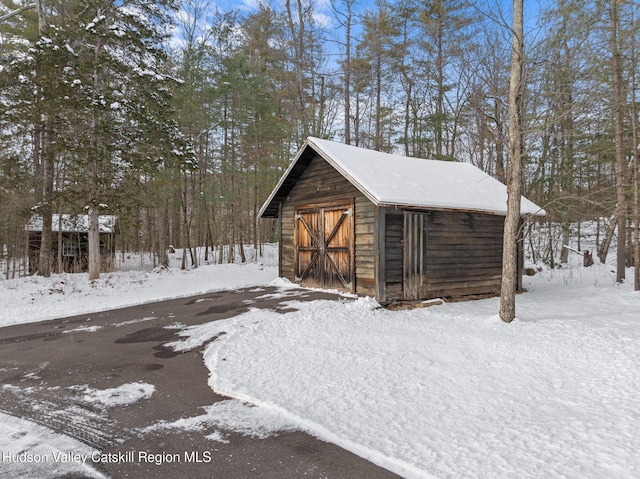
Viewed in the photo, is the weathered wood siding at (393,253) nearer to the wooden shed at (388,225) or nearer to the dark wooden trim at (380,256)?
the wooden shed at (388,225)

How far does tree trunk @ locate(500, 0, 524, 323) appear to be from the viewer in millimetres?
6844

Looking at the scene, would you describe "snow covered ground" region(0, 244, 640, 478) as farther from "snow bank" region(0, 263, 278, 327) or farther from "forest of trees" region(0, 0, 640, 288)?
"forest of trees" region(0, 0, 640, 288)

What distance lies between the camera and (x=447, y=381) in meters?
4.26

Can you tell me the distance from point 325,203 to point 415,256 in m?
3.10

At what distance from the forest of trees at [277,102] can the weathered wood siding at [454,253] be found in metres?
2.12

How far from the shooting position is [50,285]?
38.8 feet

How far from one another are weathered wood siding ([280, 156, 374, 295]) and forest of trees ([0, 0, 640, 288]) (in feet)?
11.7

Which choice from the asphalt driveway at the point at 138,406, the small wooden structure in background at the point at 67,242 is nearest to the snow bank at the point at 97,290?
the asphalt driveway at the point at 138,406

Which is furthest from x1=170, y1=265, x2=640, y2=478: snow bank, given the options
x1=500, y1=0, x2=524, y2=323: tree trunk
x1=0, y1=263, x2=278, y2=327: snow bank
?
x1=0, y1=263, x2=278, y2=327: snow bank

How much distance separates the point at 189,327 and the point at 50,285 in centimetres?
803

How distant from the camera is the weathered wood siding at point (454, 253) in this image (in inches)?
349

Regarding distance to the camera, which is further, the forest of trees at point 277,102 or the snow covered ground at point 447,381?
the forest of trees at point 277,102

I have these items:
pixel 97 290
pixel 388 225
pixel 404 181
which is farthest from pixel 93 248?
pixel 404 181

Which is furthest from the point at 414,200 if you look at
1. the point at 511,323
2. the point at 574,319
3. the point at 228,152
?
the point at 228,152
